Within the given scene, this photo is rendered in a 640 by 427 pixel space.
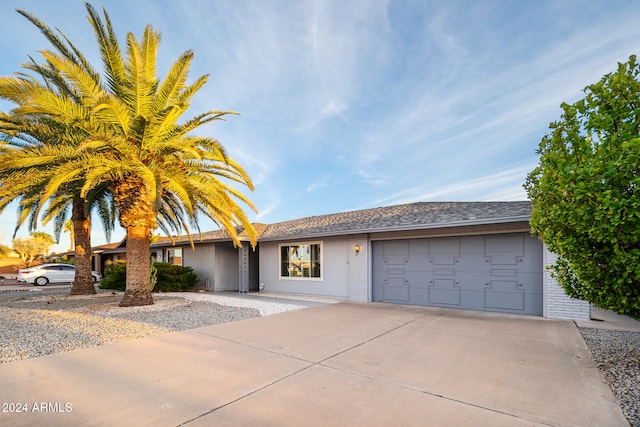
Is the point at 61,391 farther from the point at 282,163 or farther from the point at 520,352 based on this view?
the point at 282,163

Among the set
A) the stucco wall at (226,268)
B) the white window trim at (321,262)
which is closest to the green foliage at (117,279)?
the stucco wall at (226,268)

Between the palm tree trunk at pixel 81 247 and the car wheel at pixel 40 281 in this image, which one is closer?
the palm tree trunk at pixel 81 247

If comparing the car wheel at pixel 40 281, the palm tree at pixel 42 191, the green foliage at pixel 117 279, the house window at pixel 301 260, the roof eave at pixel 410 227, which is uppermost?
the palm tree at pixel 42 191

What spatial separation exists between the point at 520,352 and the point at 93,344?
752cm

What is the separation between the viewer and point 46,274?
1892 centimetres

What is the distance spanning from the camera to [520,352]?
16.9 ft

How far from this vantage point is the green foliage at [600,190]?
3521mm

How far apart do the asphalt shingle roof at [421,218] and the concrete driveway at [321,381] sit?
10.1 feet

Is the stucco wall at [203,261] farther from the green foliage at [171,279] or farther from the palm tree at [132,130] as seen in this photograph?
the palm tree at [132,130]

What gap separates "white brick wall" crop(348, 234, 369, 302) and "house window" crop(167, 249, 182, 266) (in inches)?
440

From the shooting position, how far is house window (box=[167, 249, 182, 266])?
702 inches

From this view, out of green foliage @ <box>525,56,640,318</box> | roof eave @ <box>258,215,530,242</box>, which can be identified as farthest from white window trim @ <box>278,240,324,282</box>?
green foliage @ <box>525,56,640,318</box>

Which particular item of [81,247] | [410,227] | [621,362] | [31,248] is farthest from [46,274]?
[621,362]

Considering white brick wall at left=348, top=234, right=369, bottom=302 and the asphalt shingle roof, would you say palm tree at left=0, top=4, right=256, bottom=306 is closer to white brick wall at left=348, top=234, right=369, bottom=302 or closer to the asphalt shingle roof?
the asphalt shingle roof
